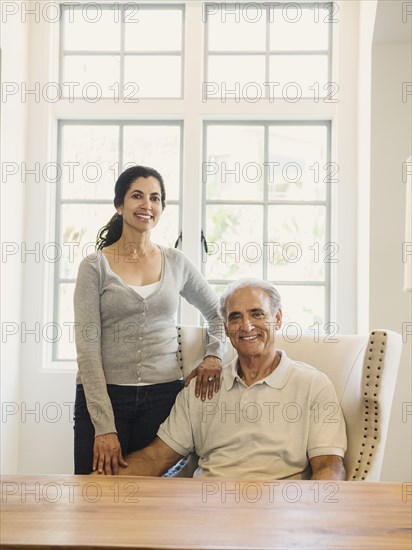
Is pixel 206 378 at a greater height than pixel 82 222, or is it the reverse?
pixel 82 222

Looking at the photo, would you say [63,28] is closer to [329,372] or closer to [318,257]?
[318,257]

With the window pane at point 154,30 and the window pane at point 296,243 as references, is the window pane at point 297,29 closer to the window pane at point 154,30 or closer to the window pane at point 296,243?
the window pane at point 154,30

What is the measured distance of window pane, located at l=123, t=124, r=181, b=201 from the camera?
3898mm

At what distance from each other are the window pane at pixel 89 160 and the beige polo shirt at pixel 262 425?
196 cm

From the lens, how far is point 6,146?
11.4 ft

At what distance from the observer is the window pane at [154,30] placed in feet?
12.8

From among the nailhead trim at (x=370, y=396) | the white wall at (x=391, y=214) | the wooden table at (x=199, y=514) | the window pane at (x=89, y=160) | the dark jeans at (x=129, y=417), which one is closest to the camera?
the wooden table at (x=199, y=514)

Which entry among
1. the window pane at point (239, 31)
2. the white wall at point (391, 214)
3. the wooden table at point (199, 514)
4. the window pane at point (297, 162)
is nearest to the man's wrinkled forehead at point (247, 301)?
the wooden table at point (199, 514)

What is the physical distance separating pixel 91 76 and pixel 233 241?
126 centimetres

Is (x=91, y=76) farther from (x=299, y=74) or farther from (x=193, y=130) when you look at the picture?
(x=299, y=74)

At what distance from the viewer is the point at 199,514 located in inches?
52.0

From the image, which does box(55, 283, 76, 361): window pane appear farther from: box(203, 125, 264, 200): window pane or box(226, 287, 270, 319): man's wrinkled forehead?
box(226, 287, 270, 319): man's wrinkled forehead

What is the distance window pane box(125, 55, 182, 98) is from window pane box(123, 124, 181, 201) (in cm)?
20

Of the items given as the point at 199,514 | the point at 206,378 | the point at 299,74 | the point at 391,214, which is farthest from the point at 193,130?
the point at 199,514
